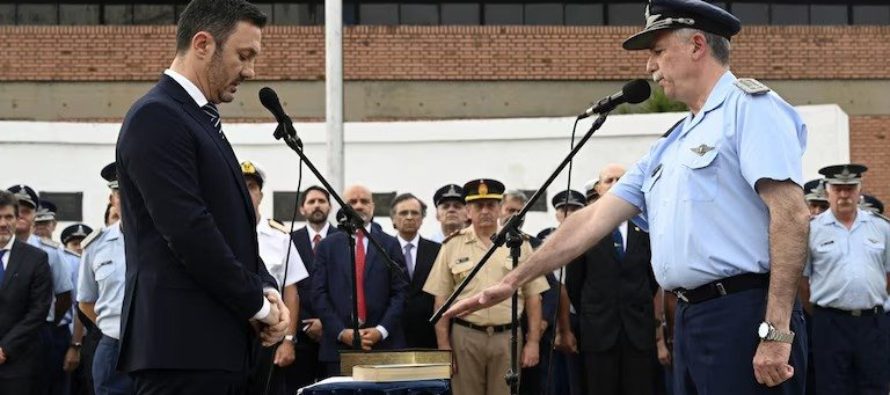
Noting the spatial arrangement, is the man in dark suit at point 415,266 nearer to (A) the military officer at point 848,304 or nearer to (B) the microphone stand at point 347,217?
(B) the microphone stand at point 347,217

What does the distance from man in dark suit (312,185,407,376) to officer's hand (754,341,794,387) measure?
218 inches

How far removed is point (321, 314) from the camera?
31.6 feet

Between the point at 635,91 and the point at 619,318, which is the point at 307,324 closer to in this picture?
the point at 619,318

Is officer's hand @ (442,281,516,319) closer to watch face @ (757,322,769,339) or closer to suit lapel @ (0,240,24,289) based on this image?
watch face @ (757,322,769,339)

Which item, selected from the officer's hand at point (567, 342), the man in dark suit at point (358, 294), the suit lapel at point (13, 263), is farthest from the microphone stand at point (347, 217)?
the suit lapel at point (13, 263)

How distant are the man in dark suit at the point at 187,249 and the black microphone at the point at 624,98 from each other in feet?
6.44

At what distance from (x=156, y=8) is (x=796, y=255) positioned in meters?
19.8

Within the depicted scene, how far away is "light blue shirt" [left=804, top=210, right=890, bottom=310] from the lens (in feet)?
A: 33.9

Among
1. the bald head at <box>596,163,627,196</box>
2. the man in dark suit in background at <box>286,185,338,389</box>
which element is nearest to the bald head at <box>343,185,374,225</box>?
the man in dark suit in background at <box>286,185,338,389</box>

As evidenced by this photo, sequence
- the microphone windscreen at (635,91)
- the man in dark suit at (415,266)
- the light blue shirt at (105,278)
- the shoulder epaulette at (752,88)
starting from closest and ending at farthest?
the shoulder epaulette at (752,88), the microphone windscreen at (635,91), the light blue shirt at (105,278), the man in dark suit at (415,266)

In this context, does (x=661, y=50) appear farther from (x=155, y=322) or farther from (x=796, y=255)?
(x=155, y=322)

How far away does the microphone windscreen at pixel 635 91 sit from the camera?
222 inches

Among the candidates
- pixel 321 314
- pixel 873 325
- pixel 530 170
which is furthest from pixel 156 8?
pixel 873 325

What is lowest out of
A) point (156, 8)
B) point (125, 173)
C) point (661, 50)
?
point (125, 173)
